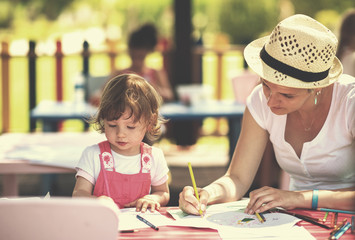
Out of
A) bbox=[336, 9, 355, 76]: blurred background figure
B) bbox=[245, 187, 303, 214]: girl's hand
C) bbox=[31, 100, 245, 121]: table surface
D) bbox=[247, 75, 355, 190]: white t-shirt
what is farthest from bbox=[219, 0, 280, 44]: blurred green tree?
bbox=[245, 187, 303, 214]: girl's hand

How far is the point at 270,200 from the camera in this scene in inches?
71.2

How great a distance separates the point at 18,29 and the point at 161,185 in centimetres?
1160

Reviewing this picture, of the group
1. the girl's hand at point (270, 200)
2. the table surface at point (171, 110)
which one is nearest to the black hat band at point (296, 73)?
the girl's hand at point (270, 200)

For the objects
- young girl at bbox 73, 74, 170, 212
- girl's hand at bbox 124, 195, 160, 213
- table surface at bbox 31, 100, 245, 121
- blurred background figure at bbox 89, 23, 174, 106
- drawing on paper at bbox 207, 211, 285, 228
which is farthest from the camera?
blurred background figure at bbox 89, 23, 174, 106

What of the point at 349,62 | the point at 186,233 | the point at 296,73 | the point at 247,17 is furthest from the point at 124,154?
the point at 247,17

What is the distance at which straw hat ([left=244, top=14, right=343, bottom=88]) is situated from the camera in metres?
1.86

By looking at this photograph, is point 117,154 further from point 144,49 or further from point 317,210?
point 144,49

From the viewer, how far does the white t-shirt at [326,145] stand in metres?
2.09

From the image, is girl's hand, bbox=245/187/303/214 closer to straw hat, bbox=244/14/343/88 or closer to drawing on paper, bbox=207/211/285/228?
drawing on paper, bbox=207/211/285/228

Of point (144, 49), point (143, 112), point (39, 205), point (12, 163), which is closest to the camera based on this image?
point (39, 205)

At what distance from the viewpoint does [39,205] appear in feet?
3.73

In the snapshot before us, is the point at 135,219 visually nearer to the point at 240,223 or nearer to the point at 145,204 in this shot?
the point at 145,204

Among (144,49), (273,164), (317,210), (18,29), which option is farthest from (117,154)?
(18,29)

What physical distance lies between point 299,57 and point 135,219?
754 millimetres
